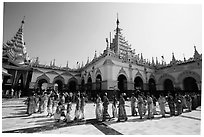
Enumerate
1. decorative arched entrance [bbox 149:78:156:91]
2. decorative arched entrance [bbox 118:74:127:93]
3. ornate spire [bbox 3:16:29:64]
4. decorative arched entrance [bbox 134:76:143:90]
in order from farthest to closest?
ornate spire [bbox 3:16:29:64], decorative arched entrance [bbox 149:78:156:91], decorative arched entrance [bbox 134:76:143:90], decorative arched entrance [bbox 118:74:127:93]

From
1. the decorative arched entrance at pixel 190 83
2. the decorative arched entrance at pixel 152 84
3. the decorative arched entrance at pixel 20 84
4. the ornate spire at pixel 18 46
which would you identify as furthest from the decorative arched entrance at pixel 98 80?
the ornate spire at pixel 18 46

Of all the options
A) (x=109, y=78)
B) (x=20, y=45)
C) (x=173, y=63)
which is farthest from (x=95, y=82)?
(x=20, y=45)

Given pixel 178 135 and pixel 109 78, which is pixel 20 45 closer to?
pixel 109 78

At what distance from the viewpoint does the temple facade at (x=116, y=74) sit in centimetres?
1427

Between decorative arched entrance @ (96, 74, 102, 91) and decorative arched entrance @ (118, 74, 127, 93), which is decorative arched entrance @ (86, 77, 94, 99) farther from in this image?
decorative arched entrance @ (118, 74, 127, 93)

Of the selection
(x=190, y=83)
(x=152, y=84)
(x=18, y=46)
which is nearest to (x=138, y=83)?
(x=152, y=84)

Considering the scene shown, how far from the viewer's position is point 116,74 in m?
14.0

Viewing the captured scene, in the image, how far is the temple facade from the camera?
14.3 metres

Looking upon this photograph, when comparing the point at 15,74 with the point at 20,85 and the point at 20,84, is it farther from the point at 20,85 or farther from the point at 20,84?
the point at 20,85

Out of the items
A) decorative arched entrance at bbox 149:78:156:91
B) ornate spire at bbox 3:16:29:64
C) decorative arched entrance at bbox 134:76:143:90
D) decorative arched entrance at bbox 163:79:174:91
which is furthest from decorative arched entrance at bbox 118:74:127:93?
ornate spire at bbox 3:16:29:64

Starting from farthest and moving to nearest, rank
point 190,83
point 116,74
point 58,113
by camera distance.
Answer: point 190,83 < point 116,74 < point 58,113

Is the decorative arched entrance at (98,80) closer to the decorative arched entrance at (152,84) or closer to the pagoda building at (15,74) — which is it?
the decorative arched entrance at (152,84)

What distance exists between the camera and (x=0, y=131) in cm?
445

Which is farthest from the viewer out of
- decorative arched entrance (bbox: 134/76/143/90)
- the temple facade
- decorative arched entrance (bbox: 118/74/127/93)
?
decorative arched entrance (bbox: 134/76/143/90)
